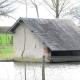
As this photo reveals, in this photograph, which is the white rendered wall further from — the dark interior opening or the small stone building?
the dark interior opening

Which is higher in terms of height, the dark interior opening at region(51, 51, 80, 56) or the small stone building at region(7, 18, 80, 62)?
the small stone building at region(7, 18, 80, 62)

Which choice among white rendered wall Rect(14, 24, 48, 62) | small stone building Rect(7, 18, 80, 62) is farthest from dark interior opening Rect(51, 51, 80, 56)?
white rendered wall Rect(14, 24, 48, 62)

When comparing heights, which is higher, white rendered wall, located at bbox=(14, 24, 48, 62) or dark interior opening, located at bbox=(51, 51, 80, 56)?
white rendered wall, located at bbox=(14, 24, 48, 62)

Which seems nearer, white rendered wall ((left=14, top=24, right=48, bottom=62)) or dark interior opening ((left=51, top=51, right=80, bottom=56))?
white rendered wall ((left=14, top=24, right=48, bottom=62))

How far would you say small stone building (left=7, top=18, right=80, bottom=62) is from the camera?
37.2m

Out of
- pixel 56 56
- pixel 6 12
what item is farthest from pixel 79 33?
pixel 6 12

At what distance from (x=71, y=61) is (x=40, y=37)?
10.6 feet

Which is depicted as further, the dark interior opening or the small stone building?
the dark interior opening

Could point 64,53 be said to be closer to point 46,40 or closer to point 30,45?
point 46,40

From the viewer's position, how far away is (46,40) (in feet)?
122

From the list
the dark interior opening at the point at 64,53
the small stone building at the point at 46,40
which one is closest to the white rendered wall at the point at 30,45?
the small stone building at the point at 46,40

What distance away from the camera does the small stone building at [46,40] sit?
122ft

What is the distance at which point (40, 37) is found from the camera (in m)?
37.1

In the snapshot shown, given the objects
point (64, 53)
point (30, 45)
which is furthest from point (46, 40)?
point (64, 53)
